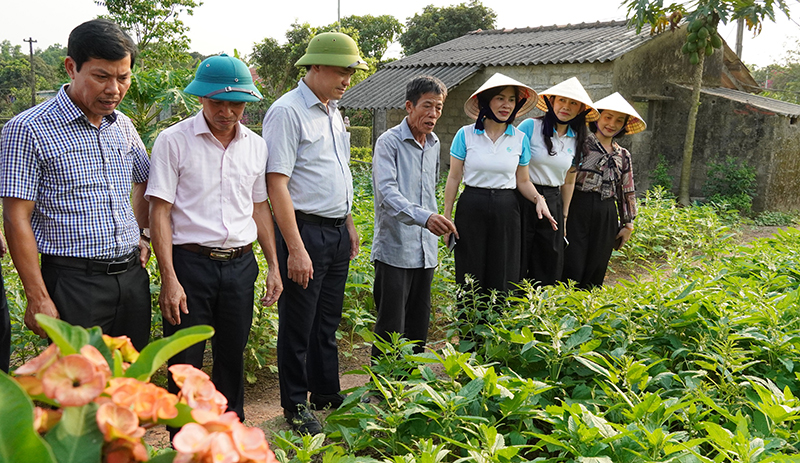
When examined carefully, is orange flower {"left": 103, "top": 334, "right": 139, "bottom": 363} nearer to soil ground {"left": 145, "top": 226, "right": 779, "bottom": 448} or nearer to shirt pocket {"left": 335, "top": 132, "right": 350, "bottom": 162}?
soil ground {"left": 145, "top": 226, "right": 779, "bottom": 448}

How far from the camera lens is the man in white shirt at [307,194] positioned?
2922 millimetres

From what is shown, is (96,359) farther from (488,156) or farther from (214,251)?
(488,156)

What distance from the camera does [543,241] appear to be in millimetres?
4324

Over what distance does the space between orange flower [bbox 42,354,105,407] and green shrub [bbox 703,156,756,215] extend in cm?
1205

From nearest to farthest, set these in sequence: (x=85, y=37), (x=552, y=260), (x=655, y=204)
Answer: (x=85, y=37)
(x=552, y=260)
(x=655, y=204)

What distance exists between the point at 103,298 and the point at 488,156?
7.61ft

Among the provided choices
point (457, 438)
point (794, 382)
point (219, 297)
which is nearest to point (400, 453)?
point (457, 438)

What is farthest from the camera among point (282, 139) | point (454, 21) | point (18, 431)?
point (454, 21)

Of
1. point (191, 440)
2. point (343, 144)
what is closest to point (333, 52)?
point (343, 144)

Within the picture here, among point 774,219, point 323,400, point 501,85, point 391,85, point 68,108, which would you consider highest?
point 391,85

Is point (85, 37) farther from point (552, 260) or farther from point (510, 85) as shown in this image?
point (552, 260)

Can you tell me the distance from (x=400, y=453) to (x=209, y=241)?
113 cm

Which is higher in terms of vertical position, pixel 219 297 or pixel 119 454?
pixel 119 454

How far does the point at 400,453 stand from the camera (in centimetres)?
232
